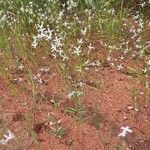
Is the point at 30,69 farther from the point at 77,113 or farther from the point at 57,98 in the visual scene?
the point at 77,113

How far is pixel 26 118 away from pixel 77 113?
0.51 m

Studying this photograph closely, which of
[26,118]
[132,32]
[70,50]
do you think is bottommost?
[26,118]

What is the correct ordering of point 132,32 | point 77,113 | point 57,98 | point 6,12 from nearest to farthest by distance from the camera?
1. point 77,113
2. point 57,98
3. point 132,32
4. point 6,12

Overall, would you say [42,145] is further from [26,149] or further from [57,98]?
[57,98]

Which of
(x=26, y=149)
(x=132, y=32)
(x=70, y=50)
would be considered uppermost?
(x=132, y=32)

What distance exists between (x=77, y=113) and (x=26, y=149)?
25.2 inches

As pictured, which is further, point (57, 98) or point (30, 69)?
point (30, 69)

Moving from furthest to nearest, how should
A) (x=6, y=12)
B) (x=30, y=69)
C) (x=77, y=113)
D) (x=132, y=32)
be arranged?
(x=6, y=12), (x=132, y=32), (x=30, y=69), (x=77, y=113)

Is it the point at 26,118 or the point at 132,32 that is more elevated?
the point at 132,32

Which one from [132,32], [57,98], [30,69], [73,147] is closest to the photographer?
[73,147]

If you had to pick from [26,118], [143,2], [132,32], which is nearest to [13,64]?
[26,118]

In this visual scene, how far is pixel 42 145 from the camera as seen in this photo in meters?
4.59

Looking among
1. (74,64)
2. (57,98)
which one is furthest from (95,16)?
(57,98)

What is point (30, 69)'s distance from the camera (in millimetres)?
5734
